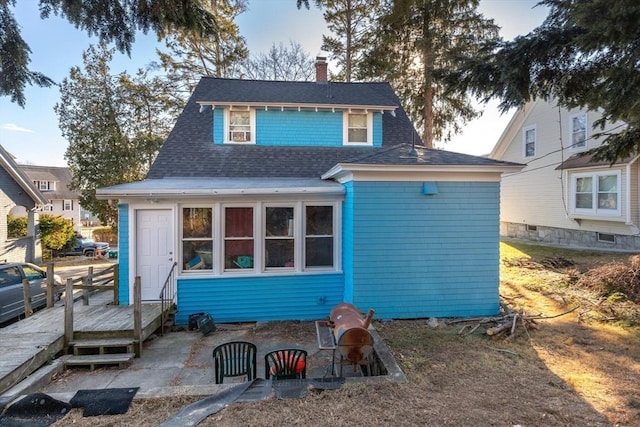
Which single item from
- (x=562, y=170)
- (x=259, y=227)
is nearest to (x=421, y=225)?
(x=259, y=227)

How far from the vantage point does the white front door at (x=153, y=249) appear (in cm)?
739

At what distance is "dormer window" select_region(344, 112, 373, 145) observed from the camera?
10.6 metres

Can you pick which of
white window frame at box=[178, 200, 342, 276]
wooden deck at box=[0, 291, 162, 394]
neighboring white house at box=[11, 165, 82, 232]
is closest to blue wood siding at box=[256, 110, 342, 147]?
white window frame at box=[178, 200, 342, 276]

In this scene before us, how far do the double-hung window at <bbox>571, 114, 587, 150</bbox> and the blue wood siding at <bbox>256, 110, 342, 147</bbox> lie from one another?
11.1 metres

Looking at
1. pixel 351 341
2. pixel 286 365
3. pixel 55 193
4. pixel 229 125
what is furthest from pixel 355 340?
pixel 55 193

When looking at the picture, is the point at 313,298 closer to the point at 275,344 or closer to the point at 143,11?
the point at 275,344

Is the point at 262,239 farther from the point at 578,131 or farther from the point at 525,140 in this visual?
the point at 525,140

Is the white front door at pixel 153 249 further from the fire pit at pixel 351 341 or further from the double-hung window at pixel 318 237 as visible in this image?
the fire pit at pixel 351 341

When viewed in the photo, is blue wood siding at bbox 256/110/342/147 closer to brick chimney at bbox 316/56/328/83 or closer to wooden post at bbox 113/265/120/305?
brick chimney at bbox 316/56/328/83

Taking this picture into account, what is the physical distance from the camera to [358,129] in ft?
35.0

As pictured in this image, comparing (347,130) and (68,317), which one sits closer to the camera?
(68,317)

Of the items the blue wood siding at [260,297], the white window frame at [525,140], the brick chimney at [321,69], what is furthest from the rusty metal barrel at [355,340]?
the white window frame at [525,140]

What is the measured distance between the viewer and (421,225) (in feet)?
23.1

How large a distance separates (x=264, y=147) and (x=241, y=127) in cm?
98
